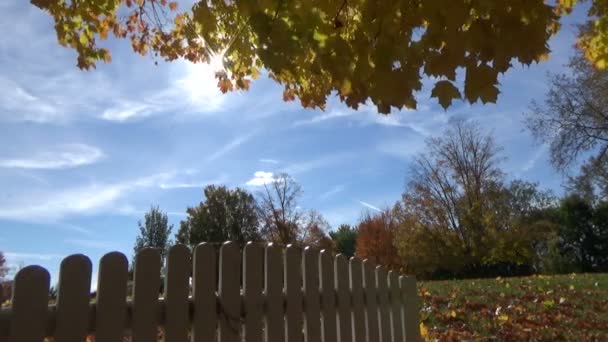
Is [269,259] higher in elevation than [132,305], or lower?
higher

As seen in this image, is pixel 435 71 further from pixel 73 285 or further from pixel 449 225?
pixel 449 225

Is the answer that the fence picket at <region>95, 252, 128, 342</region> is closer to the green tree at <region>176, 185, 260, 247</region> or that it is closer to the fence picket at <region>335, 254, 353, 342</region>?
the fence picket at <region>335, 254, 353, 342</region>

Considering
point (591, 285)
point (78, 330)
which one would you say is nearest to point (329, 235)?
point (591, 285)

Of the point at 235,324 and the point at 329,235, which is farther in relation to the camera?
the point at 329,235

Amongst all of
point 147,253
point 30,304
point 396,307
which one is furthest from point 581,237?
point 30,304

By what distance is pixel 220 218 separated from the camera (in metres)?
46.1

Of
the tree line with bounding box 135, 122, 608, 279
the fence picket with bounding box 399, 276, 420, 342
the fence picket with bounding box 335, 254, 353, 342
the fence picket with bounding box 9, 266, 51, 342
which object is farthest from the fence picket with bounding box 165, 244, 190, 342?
the tree line with bounding box 135, 122, 608, 279

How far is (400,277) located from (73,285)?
3581mm

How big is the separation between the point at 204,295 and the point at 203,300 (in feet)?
0.08

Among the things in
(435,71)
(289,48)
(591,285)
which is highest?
(289,48)

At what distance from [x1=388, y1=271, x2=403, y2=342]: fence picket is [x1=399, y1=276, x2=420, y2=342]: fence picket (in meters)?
0.10

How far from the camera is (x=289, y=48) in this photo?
2.52m

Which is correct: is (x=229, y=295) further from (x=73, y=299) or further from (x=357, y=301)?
(x=357, y=301)

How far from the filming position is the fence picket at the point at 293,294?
2.89 m
